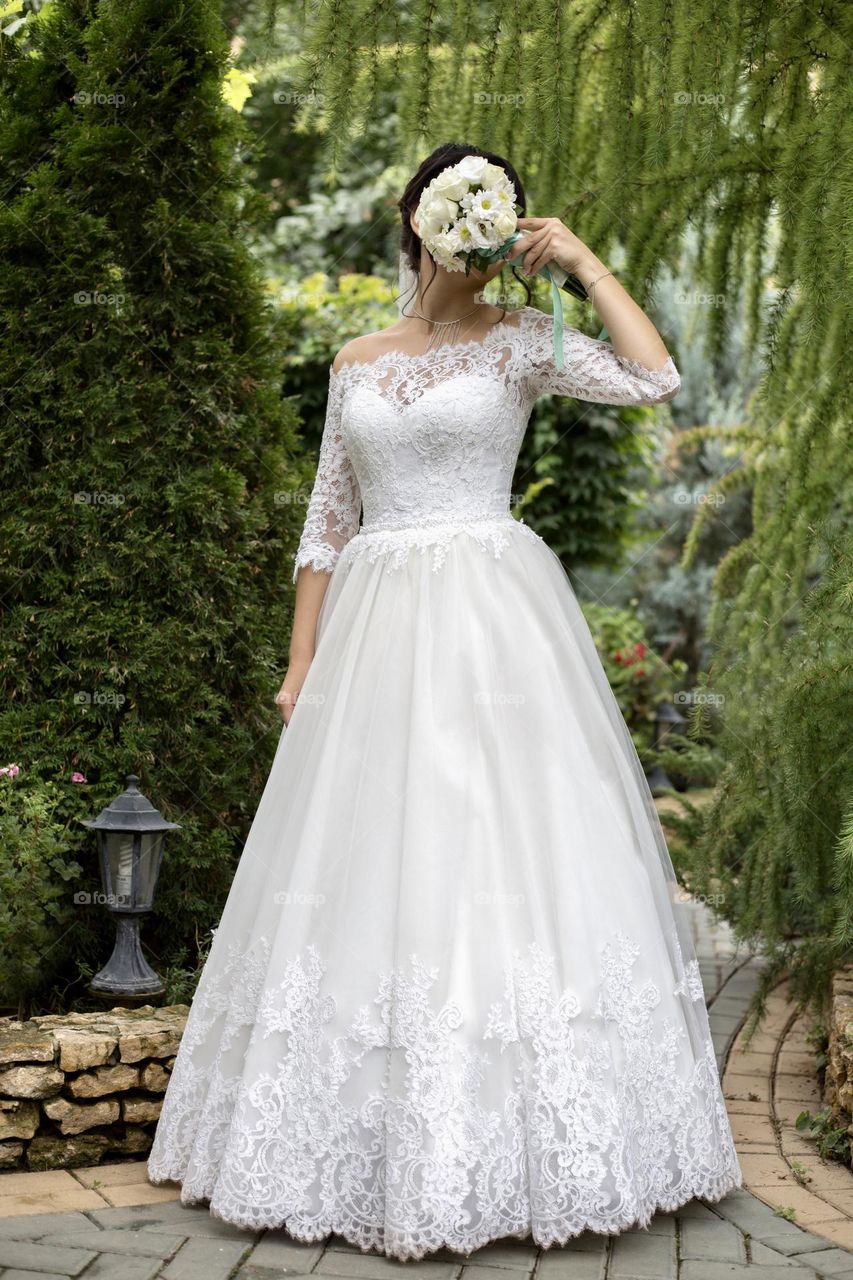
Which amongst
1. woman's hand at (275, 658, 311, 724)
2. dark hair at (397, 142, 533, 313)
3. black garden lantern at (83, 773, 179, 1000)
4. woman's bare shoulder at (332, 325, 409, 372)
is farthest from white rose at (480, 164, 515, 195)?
black garden lantern at (83, 773, 179, 1000)

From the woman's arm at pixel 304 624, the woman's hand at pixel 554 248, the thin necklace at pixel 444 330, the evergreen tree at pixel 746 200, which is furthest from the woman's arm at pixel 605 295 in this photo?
the woman's arm at pixel 304 624

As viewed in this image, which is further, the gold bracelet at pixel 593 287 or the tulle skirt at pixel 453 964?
the gold bracelet at pixel 593 287

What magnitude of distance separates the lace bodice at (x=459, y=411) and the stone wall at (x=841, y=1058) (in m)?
1.47

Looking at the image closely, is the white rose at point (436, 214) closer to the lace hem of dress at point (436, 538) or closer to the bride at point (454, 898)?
the bride at point (454, 898)

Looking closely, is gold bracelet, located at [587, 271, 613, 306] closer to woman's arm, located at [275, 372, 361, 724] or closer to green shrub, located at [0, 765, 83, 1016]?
woman's arm, located at [275, 372, 361, 724]

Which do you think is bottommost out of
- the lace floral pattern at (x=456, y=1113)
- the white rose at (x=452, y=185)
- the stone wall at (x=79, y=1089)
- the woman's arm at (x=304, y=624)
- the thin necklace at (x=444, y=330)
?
the stone wall at (x=79, y=1089)

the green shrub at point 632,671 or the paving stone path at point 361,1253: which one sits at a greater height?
the paving stone path at point 361,1253

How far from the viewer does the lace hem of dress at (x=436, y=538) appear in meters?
2.75

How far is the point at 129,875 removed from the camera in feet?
10.8

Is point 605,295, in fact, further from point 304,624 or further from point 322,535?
point 304,624

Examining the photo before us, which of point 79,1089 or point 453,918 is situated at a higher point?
point 453,918

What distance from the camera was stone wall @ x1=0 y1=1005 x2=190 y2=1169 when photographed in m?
2.88

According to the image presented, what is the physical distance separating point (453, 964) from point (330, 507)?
113cm

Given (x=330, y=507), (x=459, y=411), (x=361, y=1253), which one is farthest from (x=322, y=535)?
(x=361, y=1253)
